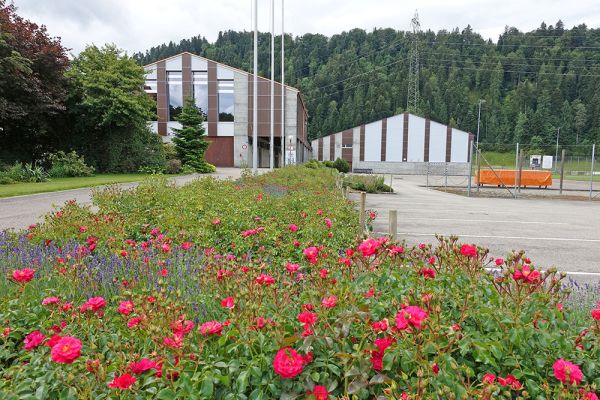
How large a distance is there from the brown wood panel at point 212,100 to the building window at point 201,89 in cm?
40

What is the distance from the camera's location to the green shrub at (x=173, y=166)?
31.8 m

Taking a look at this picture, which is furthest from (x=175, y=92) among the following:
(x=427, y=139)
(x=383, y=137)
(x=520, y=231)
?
(x=520, y=231)

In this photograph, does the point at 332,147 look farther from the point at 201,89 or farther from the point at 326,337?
the point at 326,337

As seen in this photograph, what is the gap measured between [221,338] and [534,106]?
11969 cm

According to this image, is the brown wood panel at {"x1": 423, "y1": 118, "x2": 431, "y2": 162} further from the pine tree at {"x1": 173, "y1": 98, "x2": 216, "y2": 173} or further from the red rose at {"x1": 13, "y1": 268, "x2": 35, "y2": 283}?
the red rose at {"x1": 13, "y1": 268, "x2": 35, "y2": 283}

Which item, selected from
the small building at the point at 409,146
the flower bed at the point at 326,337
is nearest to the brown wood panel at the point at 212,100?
the small building at the point at 409,146

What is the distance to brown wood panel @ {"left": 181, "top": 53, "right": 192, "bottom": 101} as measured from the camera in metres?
45.5

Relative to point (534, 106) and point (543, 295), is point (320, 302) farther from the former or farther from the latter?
point (534, 106)

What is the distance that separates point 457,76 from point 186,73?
96186mm

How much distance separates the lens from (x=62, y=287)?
321 cm

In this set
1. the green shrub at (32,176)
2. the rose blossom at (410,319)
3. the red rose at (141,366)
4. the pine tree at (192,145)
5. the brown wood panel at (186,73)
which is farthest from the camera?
the brown wood panel at (186,73)

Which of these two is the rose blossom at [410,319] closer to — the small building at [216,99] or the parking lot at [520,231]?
the parking lot at [520,231]

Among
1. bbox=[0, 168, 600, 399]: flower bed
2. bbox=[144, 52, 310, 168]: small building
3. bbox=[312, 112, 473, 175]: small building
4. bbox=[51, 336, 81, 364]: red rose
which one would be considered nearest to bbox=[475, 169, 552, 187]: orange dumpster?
bbox=[144, 52, 310, 168]: small building

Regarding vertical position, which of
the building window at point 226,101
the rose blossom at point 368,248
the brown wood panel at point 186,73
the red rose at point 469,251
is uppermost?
the brown wood panel at point 186,73
